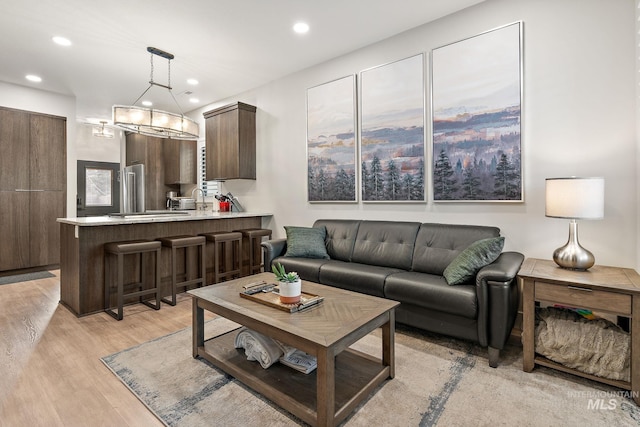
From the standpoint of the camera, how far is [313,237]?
3.71m

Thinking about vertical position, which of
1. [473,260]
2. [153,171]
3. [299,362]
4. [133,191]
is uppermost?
[153,171]

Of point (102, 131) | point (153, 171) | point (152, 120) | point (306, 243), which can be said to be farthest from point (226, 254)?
point (102, 131)

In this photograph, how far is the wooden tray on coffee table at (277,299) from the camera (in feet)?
6.35

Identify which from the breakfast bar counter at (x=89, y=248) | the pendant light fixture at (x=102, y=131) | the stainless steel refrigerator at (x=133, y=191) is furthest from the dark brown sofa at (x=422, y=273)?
the pendant light fixture at (x=102, y=131)

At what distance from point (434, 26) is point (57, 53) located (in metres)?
4.30

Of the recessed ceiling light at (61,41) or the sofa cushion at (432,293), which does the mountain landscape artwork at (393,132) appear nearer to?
the sofa cushion at (432,293)

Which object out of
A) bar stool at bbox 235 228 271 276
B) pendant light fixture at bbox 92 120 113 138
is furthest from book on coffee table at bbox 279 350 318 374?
pendant light fixture at bbox 92 120 113 138

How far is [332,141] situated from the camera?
13.5 feet

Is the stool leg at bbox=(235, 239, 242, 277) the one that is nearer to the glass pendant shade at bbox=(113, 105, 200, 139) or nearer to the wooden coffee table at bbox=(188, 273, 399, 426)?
the glass pendant shade at bbox=(113, 105, 200, 139)

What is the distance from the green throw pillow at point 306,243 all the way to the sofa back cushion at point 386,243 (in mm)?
392

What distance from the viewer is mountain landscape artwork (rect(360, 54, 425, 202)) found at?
3.38m

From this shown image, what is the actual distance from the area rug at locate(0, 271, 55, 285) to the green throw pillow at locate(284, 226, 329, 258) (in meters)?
3.85

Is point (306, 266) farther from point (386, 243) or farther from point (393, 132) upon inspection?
point (393, 132)

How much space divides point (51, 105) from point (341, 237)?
17.0ft
